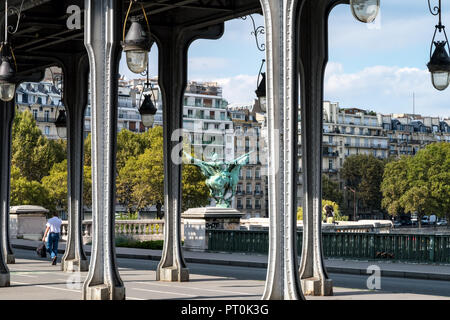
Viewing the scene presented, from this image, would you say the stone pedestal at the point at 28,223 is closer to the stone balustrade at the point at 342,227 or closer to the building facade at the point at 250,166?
the stone balustrade at the point at 342,227

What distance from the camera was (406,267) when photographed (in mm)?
27969

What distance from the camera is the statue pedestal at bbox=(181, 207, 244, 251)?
124ft

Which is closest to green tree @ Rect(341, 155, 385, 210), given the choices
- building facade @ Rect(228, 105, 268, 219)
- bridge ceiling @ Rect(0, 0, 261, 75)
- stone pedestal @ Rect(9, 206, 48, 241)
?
building facade @ Rect(228, 105, 268, 219)

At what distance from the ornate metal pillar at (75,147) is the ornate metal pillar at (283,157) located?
40.9ft

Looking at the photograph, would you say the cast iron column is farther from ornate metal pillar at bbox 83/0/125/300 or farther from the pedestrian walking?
ornate metal pillar at bbox 83/0/125/300

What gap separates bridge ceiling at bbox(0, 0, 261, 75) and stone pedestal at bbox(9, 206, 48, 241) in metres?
19.8

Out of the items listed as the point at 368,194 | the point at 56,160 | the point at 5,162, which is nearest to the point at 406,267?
the point at 5,162

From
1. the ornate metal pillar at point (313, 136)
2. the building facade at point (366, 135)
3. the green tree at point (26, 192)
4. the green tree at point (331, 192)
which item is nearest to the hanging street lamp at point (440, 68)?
the ornate metal pillar at point (313, 136)

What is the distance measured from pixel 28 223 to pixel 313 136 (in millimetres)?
30651

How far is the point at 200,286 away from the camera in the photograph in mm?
20734

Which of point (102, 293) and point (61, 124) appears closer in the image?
point (102, 293)

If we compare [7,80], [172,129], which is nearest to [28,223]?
[172,129]

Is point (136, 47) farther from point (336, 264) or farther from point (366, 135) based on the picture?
point (366, 135)
